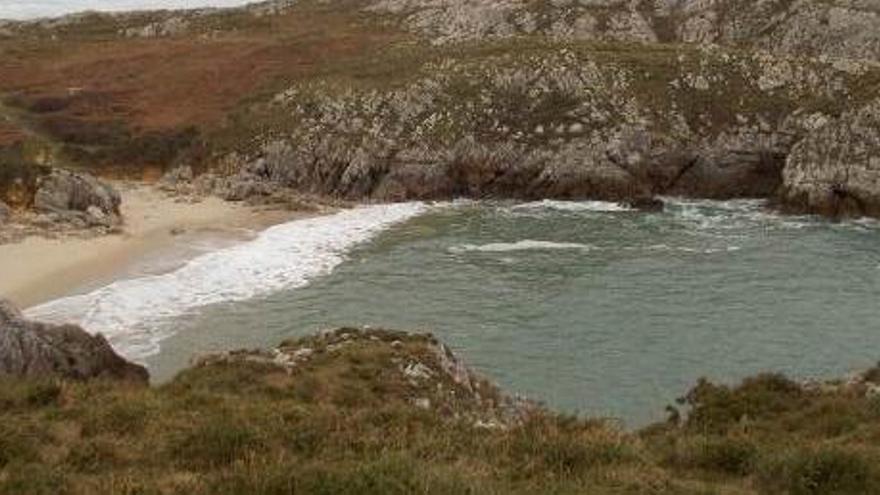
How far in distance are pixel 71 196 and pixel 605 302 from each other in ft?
107

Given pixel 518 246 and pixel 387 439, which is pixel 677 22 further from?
pixel 387 439

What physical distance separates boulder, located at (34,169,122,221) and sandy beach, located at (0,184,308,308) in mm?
1351

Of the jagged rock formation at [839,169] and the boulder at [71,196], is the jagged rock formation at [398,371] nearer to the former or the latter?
the boulder at [71,196]

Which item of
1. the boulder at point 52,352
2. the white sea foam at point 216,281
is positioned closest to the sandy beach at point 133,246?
the white sea foam at point 216,281

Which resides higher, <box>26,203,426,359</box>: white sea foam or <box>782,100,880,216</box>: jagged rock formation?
<box>782,100,880,216</box>: jagged rock formation

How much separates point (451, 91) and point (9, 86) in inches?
1748

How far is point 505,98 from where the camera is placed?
73.9 m

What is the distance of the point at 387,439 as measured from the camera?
58.2 feet

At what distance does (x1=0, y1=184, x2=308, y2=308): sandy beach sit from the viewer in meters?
46.8

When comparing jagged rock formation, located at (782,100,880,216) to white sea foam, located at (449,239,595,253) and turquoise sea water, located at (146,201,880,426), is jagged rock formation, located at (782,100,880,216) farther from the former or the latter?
white sea foam, located at (449,239,595,253)

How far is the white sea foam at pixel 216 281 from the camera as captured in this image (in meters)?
40.6

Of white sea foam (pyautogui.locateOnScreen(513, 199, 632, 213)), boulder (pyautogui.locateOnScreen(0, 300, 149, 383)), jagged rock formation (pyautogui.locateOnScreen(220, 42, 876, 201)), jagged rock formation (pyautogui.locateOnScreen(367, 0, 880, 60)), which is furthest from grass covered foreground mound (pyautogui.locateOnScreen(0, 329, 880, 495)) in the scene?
jagged rock formation (pyautogui.locateOnScreen(367, 0, 880, 60))

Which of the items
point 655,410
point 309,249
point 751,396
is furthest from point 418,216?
point 751,396

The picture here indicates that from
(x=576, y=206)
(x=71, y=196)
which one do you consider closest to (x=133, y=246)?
(x=71, y=196)
